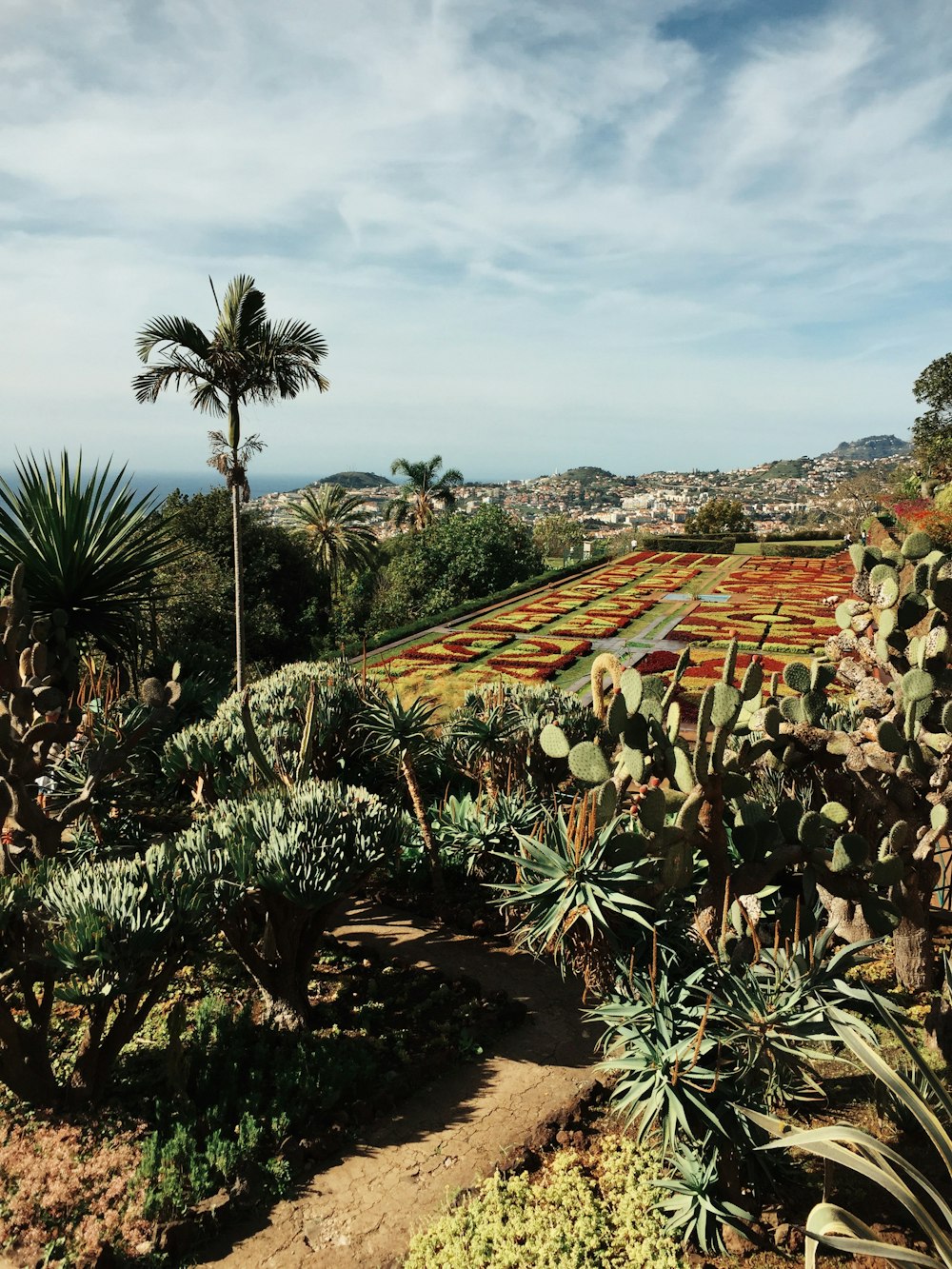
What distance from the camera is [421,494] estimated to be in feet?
156

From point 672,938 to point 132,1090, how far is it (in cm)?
404

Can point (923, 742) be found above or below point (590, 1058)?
above

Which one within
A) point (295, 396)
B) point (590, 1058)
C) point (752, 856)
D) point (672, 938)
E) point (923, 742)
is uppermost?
point (295, 396)

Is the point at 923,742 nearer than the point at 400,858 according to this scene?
Yes

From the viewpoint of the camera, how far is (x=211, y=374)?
15953 millimetres

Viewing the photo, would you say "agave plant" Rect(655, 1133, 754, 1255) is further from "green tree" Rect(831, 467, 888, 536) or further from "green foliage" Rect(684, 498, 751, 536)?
"green foliage" Rect(684, 498, 751, 536)

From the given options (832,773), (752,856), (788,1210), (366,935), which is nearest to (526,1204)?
(788,1210)

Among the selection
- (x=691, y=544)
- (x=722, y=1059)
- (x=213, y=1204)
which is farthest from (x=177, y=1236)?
(x=691, y=544)

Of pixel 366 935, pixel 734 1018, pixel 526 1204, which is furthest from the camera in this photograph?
pixel 366 935

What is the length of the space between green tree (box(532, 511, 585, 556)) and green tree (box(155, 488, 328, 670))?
36495 mm

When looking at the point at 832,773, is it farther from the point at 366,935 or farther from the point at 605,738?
the point at 366,935

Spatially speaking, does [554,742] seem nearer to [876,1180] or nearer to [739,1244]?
[739,1244]

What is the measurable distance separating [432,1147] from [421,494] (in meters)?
43.7

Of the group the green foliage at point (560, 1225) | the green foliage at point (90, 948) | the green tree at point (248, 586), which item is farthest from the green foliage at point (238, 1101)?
the green tree at point (248, 586)
